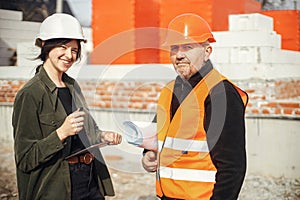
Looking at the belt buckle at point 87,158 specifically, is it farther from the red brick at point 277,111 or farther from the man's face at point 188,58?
the red brick at point 277,111

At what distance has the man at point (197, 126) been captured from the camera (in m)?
1.67

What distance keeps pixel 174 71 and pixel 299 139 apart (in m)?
2.46

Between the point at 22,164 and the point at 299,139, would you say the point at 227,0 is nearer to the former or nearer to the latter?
the point at 299,139

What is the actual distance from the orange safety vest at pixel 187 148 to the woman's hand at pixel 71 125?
326 mm

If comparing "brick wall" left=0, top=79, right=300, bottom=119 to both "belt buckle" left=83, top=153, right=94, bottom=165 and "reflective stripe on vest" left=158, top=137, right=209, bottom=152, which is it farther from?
"reflective stripe on vest" left=158, top=137, right=209, bottom=152

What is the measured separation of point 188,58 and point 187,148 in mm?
335

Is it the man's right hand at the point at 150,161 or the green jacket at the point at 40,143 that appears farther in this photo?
the man's right hand at the point at 150,161

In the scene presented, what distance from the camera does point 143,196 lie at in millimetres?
4082

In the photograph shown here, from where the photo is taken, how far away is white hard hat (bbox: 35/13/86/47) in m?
1.86

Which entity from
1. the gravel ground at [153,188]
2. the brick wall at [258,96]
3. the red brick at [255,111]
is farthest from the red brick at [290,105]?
the gravel ground at [153,188]

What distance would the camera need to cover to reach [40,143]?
182cm

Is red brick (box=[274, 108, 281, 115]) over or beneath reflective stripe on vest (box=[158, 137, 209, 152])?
beneath

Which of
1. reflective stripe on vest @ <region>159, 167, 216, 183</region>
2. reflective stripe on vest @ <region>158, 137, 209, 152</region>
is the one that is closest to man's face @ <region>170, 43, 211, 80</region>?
reflective stripe on vest @ <region>158, 137, 209, 152</region>

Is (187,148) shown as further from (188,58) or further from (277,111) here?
(277,111)
